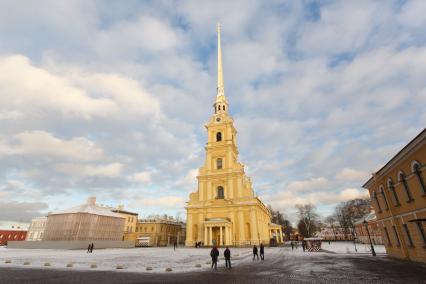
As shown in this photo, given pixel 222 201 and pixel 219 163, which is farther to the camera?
pixel 219 163

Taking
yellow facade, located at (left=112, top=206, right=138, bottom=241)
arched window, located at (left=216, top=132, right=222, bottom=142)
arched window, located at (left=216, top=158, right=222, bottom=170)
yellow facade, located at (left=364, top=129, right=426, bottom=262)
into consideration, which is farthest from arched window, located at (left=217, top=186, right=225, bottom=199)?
yellow facade, located at (left=112, top=206, right=138, bottom=241)

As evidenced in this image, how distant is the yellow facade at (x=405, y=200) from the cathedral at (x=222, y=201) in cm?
2746

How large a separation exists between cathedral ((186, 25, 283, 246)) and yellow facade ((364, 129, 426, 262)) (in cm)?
2746

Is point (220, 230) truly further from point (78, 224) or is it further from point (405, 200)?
point (405, 200)

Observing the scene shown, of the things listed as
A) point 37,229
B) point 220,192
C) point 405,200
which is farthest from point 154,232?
point 405,200

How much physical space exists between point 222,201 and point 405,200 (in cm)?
3586

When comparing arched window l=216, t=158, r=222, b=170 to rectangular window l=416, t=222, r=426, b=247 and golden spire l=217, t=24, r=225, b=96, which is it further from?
rectangular window l=416, t=222, r=426, b=247

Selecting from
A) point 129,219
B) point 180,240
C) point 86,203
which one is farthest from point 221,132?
point 180,240

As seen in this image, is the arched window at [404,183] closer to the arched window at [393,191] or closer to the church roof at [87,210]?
the arched window at [393,191]

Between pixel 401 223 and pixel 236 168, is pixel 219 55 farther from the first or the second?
pixel 401 223

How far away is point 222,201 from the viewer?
51.2 m

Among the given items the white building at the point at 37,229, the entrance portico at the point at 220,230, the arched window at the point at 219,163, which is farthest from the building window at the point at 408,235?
the white building at the point at 37,229

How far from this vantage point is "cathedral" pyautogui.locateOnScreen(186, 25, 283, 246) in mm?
47781

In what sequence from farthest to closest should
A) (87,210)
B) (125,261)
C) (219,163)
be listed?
(219,163)
(87,210)
(125,261)
